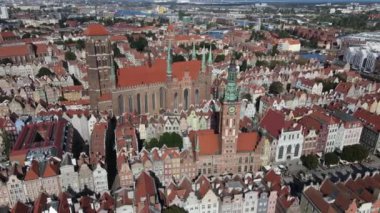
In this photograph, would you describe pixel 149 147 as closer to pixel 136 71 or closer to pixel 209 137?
pixel 209 137

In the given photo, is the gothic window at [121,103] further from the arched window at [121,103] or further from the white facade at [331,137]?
the white facade at [331,137]

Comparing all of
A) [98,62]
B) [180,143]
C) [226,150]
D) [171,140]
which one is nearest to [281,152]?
[226,150]

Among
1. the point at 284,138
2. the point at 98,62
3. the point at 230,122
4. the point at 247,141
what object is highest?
the point at 98,62

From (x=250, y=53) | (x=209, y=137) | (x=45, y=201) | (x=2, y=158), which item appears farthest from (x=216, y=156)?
(x=250, y=53)

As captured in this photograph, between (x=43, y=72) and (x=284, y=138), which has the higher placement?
(x=284, y=138)

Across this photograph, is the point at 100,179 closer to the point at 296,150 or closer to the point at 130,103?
the point at 130,103

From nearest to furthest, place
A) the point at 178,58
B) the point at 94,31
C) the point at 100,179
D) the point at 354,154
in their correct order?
the point at 100,179 < the point at 354,154 < the point at 94,31 < the point at 178,58

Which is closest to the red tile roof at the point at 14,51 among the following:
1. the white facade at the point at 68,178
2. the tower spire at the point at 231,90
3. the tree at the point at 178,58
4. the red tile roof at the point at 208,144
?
the tree at the point at 178,58
